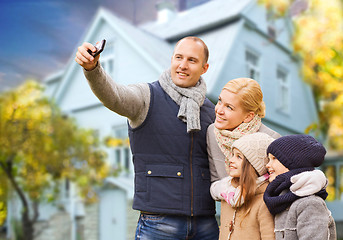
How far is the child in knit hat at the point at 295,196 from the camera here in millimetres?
1395

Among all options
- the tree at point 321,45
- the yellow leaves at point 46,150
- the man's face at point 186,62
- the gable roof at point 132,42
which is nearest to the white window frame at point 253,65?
the tree at point 321,45

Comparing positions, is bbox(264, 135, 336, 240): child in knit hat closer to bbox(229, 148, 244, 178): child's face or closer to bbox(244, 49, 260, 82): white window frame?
bbox(229, 148, 244, 178): child's face

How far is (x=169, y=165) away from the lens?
181 cm

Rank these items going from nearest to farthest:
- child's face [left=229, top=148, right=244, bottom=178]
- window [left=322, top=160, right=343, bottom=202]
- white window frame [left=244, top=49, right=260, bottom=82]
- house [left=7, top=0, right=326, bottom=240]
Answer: child's face [left=229, top=148, right=244, bottom=178], house [left=7, top=0, right=326, bottom=240], white window frame [left=244, top=49, right=260, bottom=82], window [left=322, top=160, right=343, bottom=202]

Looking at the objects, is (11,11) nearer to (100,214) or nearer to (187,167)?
(100,214)

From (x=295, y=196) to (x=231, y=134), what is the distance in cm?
35

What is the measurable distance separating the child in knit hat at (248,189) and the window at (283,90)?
495cm

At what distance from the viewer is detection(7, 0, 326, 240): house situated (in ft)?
18.7

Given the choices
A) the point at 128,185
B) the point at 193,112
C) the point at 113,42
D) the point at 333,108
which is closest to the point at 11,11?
the point at 113,42

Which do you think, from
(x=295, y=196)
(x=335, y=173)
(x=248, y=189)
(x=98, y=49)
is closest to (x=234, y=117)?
(x=248, y=189)

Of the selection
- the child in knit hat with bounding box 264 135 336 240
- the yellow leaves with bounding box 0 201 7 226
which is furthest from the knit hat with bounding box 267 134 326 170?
the yellow leaves with bounding box 0 201 7 226

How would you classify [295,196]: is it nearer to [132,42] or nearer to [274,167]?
[274,167]

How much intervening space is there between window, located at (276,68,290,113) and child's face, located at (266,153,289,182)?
16.4 feet

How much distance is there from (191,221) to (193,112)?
46 centimetres
